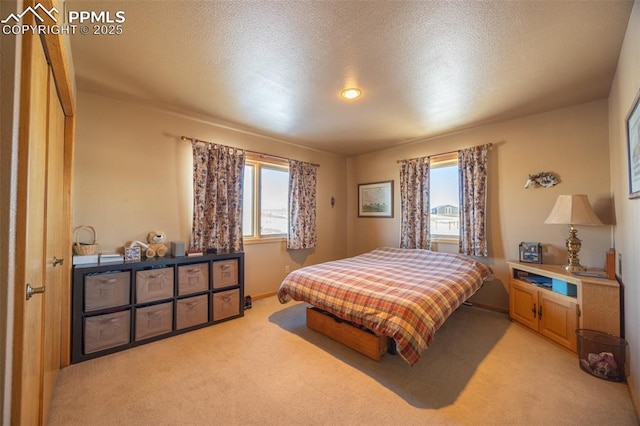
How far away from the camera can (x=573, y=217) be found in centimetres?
249

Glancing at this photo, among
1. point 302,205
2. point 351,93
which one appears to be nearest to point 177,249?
point 302,205

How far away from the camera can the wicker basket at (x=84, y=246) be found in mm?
2404

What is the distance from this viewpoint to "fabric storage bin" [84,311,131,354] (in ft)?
7.45

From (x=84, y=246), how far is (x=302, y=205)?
2728 mm

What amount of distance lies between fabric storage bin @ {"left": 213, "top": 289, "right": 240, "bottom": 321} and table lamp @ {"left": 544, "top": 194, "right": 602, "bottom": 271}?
3584 millimetres

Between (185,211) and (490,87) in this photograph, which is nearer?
(490,87)

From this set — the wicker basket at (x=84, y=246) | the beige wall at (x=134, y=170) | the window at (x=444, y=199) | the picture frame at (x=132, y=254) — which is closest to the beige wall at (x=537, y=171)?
the window at (x=444, y=199)

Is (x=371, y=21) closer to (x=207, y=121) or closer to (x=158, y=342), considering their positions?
(x=207, y=121)

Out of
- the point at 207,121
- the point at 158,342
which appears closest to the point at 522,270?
the point at 158,342

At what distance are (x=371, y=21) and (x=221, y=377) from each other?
9.02 ft

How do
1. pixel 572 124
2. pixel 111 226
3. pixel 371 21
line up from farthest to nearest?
pixel 572 124
pixel 111 226
pixel 371 21

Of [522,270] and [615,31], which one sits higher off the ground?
[615,31]

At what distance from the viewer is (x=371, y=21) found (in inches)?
63.9

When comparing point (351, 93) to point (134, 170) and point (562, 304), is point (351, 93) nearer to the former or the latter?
point (134, 170)
